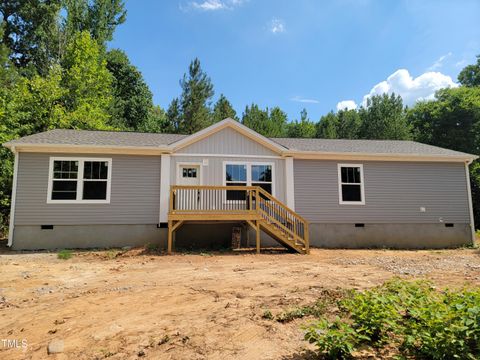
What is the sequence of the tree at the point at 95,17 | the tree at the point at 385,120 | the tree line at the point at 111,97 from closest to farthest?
1. the tree line at the point at 111,97
2. the tree at the point at 95,17
3. the tree at the point at 385,120

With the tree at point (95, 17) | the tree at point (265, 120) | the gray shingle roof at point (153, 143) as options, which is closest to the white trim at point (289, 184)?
the gray shingle roof at point (153, 143)

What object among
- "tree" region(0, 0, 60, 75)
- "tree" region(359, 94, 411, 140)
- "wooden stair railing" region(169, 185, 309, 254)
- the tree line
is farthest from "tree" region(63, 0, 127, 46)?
"tree" region(359, 94, 411, 140)

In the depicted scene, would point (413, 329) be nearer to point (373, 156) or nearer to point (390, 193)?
point (373, 156)

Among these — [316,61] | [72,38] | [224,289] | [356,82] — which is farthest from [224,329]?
[72,38]

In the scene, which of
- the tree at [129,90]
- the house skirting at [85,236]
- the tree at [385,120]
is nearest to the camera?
the house skirting at [85,236]

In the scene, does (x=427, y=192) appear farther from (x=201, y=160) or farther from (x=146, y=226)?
(x=146, y=226)

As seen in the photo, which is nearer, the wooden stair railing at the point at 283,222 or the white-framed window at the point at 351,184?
the wooden stair railing at the point at 283,222

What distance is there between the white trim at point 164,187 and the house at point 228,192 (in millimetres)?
36

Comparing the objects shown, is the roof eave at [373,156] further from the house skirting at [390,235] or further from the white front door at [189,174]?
the white front door at [189,174]

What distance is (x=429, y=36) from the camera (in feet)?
39.4

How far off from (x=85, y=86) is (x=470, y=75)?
43176 millimetres

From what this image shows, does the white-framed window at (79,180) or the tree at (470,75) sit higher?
the tree at (470,75)

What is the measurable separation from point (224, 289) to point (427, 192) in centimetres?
1028

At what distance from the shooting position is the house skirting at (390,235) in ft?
36.1
